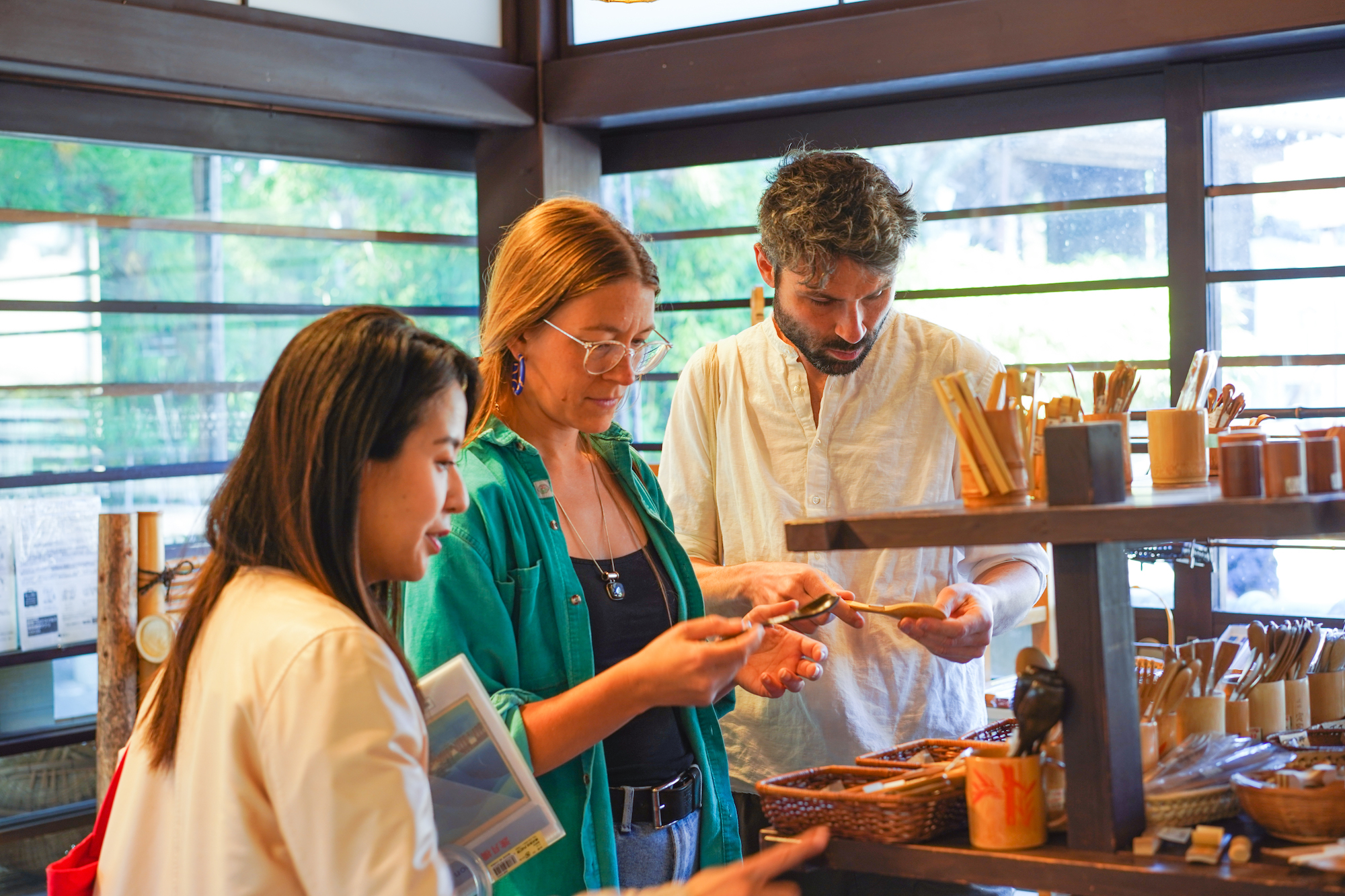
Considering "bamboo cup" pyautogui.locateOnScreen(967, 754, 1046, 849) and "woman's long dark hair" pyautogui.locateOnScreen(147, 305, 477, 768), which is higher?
"woman's long dark hair" pyautogui.locateOnScreen(147, 305, 477, 768)

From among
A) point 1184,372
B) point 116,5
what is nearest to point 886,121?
point 1184,372

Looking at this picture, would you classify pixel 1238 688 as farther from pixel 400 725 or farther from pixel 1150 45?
pixel 1150 45

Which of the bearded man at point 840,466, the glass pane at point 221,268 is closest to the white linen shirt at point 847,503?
the bearded man at point 840,466

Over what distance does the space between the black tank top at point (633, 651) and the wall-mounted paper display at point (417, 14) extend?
234 cm

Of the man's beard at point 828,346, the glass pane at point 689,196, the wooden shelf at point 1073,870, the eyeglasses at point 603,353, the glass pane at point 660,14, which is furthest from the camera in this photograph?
the glass pane at point 689,196

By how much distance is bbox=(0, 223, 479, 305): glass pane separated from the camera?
11.0 ft

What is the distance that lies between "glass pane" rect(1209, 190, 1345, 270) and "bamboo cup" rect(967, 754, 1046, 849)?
2.39m

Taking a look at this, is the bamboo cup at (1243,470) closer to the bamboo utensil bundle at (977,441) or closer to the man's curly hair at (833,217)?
the bamboo utensil bundle at (977,441)

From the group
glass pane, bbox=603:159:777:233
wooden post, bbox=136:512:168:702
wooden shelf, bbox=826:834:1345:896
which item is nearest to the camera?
wooden shelf, bbox=826:834:1345:896

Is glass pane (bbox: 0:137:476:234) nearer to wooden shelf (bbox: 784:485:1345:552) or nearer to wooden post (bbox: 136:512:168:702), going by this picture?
wooden post (bbox: 136:512:168:702)

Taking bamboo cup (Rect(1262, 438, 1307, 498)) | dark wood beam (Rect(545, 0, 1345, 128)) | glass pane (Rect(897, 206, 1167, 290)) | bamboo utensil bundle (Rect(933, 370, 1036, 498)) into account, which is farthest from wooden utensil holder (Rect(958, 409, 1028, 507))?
dark wood beam (Rect(545, 0, 1345, 128))

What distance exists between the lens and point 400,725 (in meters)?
1.05

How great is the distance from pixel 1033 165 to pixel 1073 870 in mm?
2669

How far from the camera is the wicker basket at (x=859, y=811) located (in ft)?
4.19
